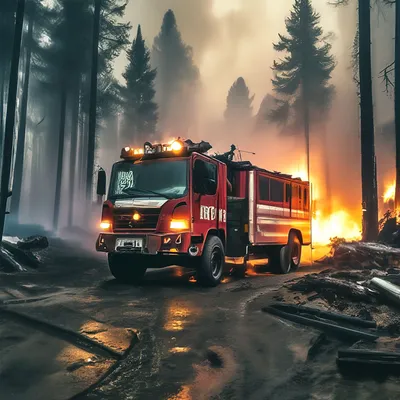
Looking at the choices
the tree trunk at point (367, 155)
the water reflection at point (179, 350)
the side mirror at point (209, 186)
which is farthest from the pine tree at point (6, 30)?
the water reflection at point (179, 350)

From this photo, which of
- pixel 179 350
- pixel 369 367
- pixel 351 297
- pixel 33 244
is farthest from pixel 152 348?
pixel 33 244

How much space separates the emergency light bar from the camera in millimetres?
8789

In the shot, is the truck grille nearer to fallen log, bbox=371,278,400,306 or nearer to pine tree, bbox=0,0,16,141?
fallen log, bbox=371,278,400,306

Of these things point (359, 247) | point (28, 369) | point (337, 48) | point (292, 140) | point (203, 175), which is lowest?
point (28, 369)

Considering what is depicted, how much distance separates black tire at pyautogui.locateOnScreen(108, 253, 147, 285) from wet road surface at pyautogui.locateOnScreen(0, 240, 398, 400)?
1.22 meters

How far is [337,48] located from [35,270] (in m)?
55.8

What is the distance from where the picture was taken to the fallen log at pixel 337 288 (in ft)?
21.9

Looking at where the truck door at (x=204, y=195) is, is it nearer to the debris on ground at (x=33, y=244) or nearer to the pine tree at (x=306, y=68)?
the debris on ground at (x=33, y=244)

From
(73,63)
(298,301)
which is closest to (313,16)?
(73,63)

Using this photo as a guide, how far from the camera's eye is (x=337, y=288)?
23.2ft

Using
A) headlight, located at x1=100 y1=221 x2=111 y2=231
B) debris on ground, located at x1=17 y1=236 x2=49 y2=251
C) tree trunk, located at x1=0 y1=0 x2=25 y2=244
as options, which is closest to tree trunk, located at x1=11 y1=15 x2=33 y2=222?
tree trunk, located at x1=0 y1=0 x2=25 y2=244

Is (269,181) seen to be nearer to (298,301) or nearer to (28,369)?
(298,301)

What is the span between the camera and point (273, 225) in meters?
11.5

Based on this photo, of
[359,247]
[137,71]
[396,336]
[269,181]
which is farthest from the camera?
[137,71]
